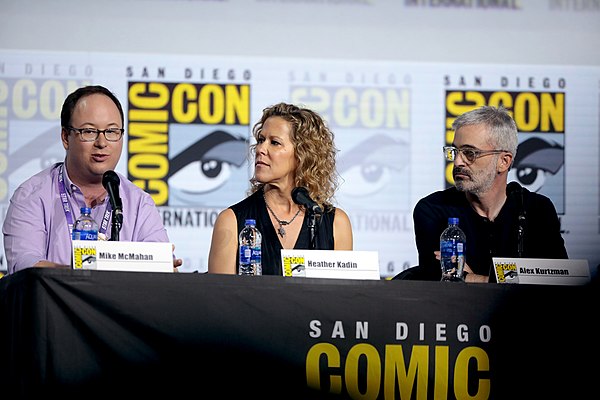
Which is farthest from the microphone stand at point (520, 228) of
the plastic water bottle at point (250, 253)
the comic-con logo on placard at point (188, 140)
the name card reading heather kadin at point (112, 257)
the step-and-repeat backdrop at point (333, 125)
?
the comic-con logo on placard at point (188, 140)

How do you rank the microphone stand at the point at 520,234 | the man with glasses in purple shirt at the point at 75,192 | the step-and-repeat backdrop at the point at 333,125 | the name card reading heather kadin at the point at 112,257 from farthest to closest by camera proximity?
the step-and-repeat backdrop at the point at 333,125 < the man with glasses in purple shirt at the point at 75,192 < the microphone stand at the point at 520,234 < the name card reading heather kadin at the point at 112,257

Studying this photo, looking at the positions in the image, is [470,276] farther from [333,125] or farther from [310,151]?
[333,125]

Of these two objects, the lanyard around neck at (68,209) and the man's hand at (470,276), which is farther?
the lanyard around neck at (68,209)

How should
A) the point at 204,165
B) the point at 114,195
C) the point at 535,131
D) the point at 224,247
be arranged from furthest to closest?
1. the point at 535,131
2. the point at 204,165
3. the point at 224,247
4. the point at 114,195

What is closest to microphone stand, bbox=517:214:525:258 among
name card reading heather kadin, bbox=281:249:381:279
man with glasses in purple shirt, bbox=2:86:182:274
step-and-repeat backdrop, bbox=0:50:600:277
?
name card reading heather kadin, bbox=281:249:381:279

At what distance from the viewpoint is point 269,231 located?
12.4 ft

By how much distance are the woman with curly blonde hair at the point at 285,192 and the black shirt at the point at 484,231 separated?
0.33 meters

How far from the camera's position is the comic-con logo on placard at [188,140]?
5.01 metres

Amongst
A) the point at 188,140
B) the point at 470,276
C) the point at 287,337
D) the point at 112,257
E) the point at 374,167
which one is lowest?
the point at 287,337

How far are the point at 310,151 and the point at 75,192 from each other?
94 centimetres

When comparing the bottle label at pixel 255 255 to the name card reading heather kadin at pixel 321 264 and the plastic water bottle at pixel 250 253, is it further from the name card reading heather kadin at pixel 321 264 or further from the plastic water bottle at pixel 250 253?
the name card reading heather kadin at pixel 321 264

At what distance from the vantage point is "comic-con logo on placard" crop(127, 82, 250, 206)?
5.01 meters

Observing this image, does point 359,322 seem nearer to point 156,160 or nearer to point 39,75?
point 156,160

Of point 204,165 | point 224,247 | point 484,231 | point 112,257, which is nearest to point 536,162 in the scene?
point 484,231
